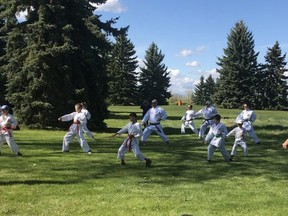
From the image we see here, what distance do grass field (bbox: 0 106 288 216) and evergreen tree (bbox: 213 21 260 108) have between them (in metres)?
60.3

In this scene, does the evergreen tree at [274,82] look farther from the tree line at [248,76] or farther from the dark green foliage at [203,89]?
the dark green foliage at [203,89]

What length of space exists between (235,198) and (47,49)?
71.8ft

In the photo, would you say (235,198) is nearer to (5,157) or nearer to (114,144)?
(5,157)

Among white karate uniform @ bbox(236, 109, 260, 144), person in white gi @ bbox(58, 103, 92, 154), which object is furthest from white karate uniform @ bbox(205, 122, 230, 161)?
white karate uniform @ bbox(236, 109, 260, 144)

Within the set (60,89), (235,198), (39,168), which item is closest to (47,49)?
(60,89)

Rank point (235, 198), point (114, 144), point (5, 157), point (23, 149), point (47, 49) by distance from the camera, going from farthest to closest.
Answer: point (47, 49) < point (114, 144) < point (23, 149) < point (5, 157) < point (235, 198)

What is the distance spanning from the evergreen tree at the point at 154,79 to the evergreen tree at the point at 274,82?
18496 millimetres

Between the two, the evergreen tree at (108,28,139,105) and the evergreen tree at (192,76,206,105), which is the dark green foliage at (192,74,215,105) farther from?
the evergreen tree at (108,28,139,105)

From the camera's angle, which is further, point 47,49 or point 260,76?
point 260,76

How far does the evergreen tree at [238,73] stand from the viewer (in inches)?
3007

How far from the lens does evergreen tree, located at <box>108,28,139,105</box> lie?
3133 inches

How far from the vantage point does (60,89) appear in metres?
30.3

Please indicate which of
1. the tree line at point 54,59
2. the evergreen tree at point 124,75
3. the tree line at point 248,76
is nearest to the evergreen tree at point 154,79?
the evergreen tree at point 124,75

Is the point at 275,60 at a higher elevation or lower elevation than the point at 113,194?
higher
